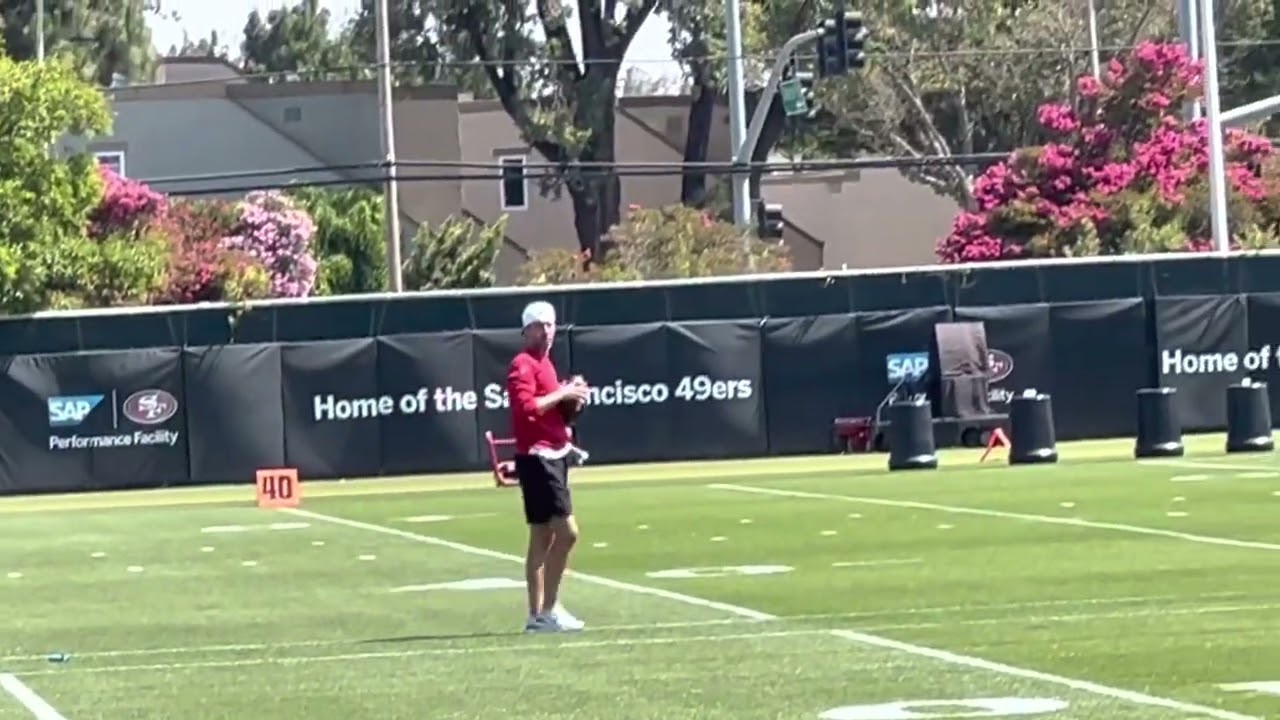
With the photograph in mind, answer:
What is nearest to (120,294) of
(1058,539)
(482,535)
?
(482,535)

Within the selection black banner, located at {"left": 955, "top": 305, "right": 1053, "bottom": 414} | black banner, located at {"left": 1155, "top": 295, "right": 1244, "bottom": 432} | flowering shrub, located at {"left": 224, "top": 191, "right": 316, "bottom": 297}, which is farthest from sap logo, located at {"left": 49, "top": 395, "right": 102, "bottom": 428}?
flowering shrub, located at {"left": 224, "top": 191, "right": 316, "bottom": 297}

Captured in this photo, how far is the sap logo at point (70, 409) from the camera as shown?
39719 mm

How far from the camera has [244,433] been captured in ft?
132

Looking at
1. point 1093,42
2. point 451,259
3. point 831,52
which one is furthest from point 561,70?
point 831,52

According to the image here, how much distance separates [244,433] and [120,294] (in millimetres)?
6274

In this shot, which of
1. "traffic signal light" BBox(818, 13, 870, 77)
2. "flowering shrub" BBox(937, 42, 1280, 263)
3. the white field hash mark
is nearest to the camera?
the white field hash mark

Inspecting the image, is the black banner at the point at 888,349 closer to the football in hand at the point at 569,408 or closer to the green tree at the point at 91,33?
the football in hand at the point at 569,408

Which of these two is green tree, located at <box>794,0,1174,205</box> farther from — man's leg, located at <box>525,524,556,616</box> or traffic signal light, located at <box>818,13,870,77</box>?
man's leg, located at <box>525,524,556,616</box>

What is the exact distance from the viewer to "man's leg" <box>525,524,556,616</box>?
15953mm

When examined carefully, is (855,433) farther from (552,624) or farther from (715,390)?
(552,624)

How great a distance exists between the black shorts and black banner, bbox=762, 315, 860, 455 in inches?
991

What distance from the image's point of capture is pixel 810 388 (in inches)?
1614

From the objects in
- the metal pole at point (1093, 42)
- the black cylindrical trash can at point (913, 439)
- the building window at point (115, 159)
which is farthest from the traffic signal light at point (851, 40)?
the building window at point (115, 159)

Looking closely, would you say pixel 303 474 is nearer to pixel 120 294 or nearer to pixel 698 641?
pixel 120 294
